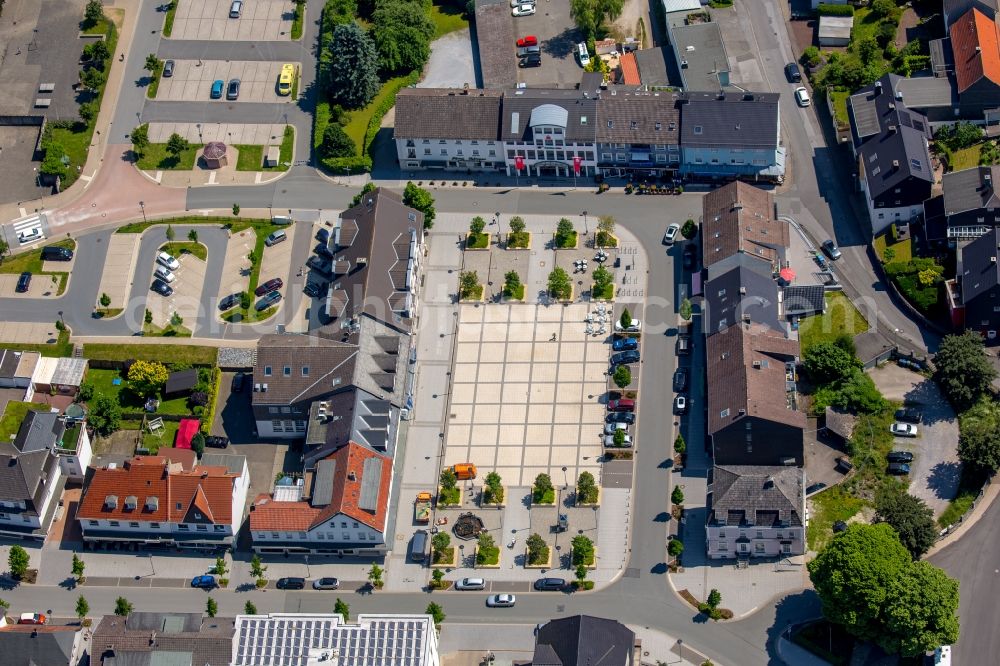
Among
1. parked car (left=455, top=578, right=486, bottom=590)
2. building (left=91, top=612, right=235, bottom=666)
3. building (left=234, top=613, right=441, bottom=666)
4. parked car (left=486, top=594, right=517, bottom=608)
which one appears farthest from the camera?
parked car (left=455, top=578, right=486, bottom=590)

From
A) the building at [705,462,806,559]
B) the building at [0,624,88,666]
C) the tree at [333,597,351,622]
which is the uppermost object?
the building at [705,462,806,559]

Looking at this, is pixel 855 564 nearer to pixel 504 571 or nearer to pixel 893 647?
pixel 893 647

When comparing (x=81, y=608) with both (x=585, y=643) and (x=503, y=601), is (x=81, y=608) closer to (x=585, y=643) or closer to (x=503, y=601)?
(x=503, y=601)

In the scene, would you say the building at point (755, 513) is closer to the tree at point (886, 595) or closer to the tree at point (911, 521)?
the tree at point (886, 595)

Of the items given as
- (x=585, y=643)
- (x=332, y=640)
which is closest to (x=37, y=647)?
(x=332, y=640)

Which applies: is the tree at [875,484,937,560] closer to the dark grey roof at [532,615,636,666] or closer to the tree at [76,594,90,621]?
the dark grey roof at [532,615,636,666]

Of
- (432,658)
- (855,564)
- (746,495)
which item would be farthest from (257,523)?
(855,564)

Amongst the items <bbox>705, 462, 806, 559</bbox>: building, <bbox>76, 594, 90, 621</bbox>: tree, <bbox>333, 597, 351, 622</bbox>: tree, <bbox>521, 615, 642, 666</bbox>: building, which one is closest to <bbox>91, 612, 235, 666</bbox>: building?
<bbox>76, 594, 90, 621</bbox>: tree
